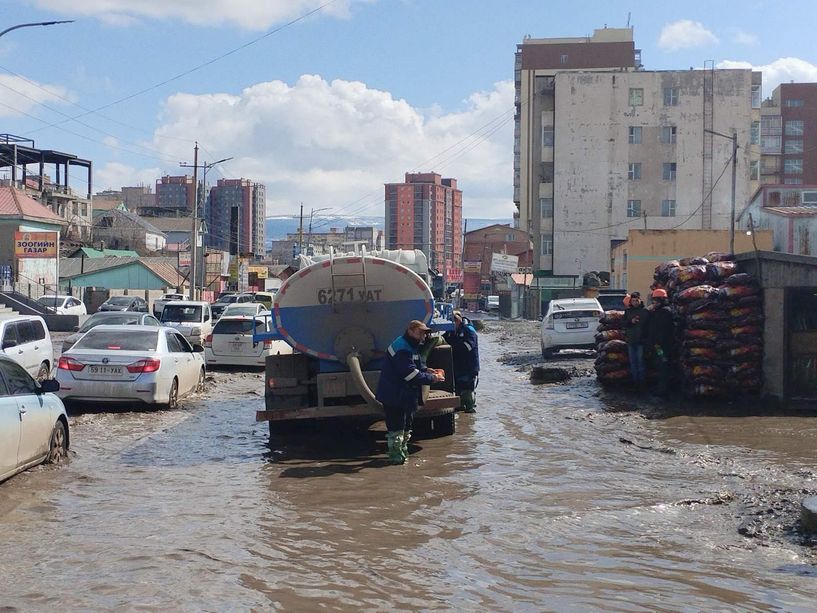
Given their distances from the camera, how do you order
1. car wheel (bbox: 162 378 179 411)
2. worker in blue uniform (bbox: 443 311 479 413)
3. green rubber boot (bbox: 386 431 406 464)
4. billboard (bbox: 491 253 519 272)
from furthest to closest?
billboard (bbox: 491 253 519 272)
car wheel (bbox: 162 378 179 411)
worker in blue uniform (bbox: 443 311 479 413)
green rubber boot (bbox: 386 431 406 464)

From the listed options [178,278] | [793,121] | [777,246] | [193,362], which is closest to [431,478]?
[193,362]

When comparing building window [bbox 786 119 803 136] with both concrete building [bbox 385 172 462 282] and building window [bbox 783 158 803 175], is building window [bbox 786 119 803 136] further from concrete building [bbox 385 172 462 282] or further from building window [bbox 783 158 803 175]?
concrete building [bbox 385 172 462 282]

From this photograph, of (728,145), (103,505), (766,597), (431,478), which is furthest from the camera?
(728,145)

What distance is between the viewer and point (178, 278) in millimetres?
74750

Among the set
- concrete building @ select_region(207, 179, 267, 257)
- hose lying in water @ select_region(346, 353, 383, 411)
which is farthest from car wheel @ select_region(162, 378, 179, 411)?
concrete building @ select_region(207, 179, 267, 257)

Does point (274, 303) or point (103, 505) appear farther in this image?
point (274, 303)

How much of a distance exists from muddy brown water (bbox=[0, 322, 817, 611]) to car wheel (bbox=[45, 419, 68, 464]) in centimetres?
25

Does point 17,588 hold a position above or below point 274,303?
below

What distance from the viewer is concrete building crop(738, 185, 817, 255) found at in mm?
39219

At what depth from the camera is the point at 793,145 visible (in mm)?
116375

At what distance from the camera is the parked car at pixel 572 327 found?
27266mm

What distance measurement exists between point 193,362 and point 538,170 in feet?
203

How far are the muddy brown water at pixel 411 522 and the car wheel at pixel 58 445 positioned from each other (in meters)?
0.25

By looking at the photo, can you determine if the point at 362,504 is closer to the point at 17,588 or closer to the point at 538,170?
the point at 17,588
